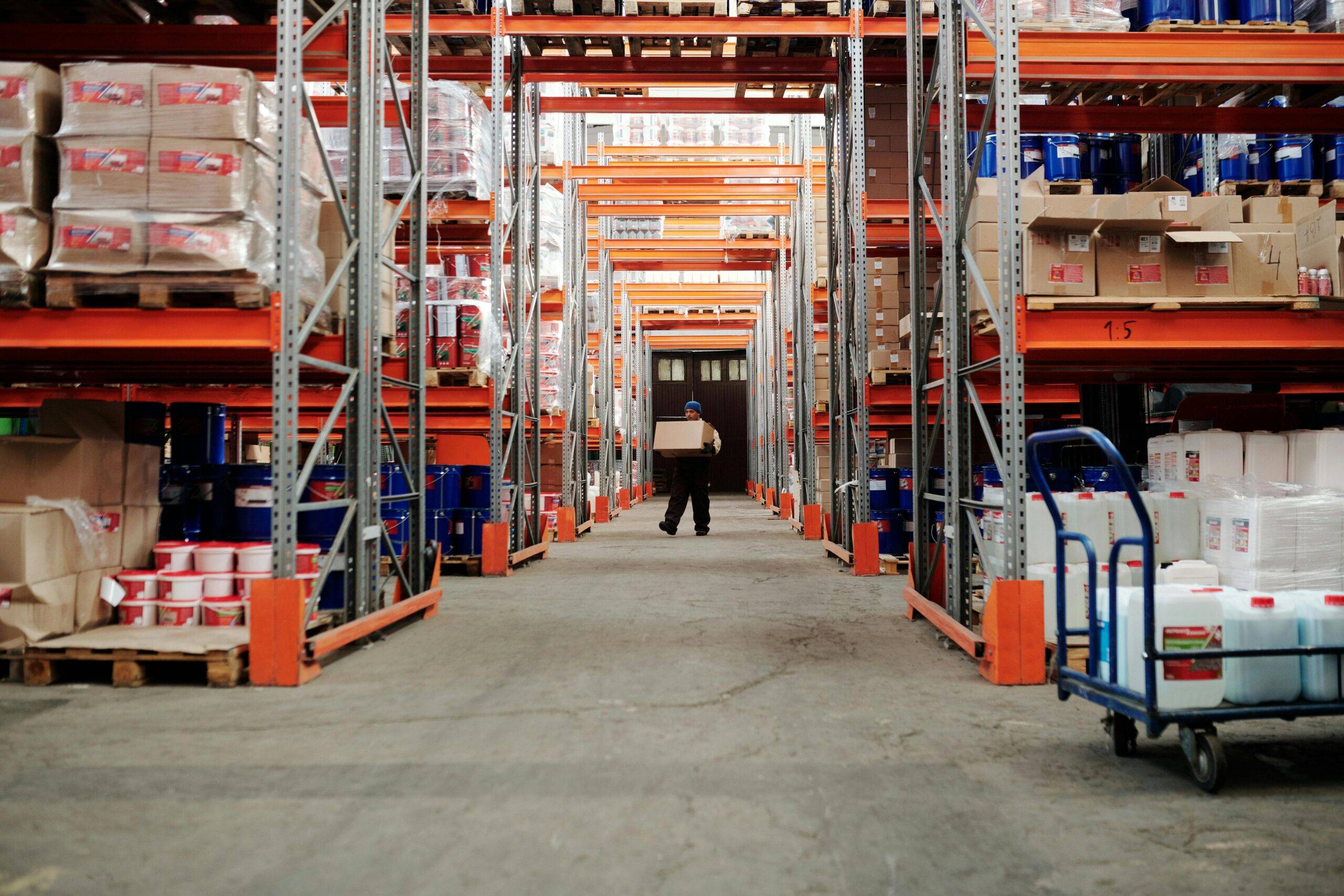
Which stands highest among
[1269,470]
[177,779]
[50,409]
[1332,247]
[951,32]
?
[951,32]

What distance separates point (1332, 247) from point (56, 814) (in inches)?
240

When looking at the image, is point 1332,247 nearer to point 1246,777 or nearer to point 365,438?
point 1246,777

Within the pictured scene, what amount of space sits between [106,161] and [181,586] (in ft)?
6.81

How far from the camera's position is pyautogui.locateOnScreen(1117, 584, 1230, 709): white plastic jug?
2.98 metres

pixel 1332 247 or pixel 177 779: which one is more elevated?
pixel 1332 247

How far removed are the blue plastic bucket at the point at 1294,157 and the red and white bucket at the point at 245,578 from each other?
8637 mm

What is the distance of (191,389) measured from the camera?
909cm

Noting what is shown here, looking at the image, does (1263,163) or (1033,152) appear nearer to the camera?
(1033,152)

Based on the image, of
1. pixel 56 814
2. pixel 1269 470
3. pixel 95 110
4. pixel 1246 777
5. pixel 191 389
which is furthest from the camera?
pixel 191 389

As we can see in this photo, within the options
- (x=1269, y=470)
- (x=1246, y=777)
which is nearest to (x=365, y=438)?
(x=1246, y=777)

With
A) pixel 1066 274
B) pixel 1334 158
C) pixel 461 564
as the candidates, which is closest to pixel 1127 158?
pixel 1334 158

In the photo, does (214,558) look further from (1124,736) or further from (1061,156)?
(1061,156)

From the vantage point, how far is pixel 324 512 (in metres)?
5.85

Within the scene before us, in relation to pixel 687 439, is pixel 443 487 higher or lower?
lower
